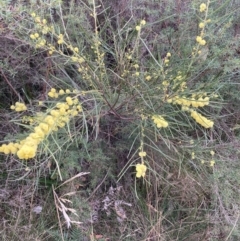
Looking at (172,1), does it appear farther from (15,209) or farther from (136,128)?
(15,209)

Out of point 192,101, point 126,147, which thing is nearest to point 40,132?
point 192,101

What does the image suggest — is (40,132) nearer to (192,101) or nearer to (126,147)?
Answer: (192,101)

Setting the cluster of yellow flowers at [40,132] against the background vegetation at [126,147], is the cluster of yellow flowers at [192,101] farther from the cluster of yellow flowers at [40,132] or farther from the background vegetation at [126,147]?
the cluster of yellow flowers at [40,132]

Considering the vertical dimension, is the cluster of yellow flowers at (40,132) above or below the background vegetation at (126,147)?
above

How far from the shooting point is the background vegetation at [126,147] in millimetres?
1354

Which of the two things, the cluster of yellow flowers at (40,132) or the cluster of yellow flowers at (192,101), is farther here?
the cluster of yellow flowers at (192,101)

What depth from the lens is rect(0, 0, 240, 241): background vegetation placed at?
4.44 ft

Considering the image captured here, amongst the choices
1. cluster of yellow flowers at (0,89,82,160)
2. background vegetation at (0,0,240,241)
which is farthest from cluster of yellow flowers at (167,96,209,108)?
cluster of yellow flowers at (0,89,82,160)

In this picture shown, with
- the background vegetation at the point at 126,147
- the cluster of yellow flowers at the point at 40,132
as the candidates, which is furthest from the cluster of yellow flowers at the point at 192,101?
the cluster of yellow flowers at the point at 40,132

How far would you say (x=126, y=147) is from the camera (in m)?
1.45

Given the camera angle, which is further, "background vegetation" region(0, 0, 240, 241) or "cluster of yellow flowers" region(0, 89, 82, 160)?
"background vegetation" region(0, 0, 240, 241)

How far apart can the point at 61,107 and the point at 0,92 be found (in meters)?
0.56

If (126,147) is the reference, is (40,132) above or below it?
above

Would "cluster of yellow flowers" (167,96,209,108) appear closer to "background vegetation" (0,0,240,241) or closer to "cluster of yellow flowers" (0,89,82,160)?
"background vegetation" (0,0,240,241)
